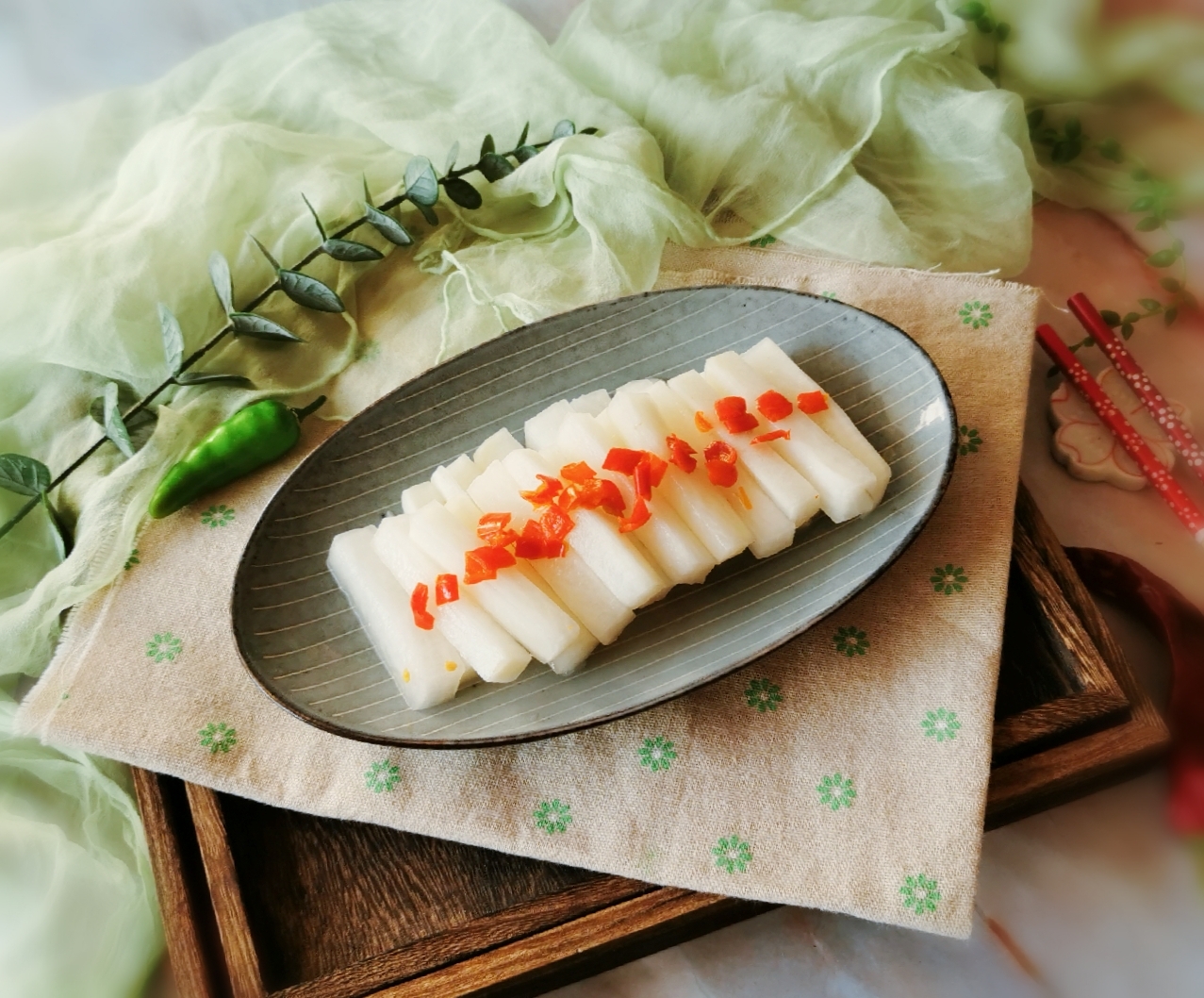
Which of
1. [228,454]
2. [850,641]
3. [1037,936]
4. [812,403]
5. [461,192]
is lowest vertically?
[1037,936]

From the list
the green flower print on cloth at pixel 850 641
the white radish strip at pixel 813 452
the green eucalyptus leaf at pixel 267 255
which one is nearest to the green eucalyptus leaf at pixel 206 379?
the green eucalyptus leaf at pixel 267 255

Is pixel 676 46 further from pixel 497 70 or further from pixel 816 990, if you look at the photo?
pixel 816 990

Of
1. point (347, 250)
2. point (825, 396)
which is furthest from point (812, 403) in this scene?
point (347, 250)

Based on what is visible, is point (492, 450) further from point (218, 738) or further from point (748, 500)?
point (218, 738)

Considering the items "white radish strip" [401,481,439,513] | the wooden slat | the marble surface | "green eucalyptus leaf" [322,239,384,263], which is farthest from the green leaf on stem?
the marble surface

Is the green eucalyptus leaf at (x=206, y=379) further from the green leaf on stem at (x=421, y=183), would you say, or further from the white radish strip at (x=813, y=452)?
the white radish strip at (x=813, y=452)

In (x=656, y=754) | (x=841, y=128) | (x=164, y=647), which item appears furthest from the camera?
(x=841, y=128)

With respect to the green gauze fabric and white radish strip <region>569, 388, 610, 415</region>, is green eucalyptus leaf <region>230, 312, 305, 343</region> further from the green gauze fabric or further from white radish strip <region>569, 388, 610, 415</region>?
the green gauze fabric
